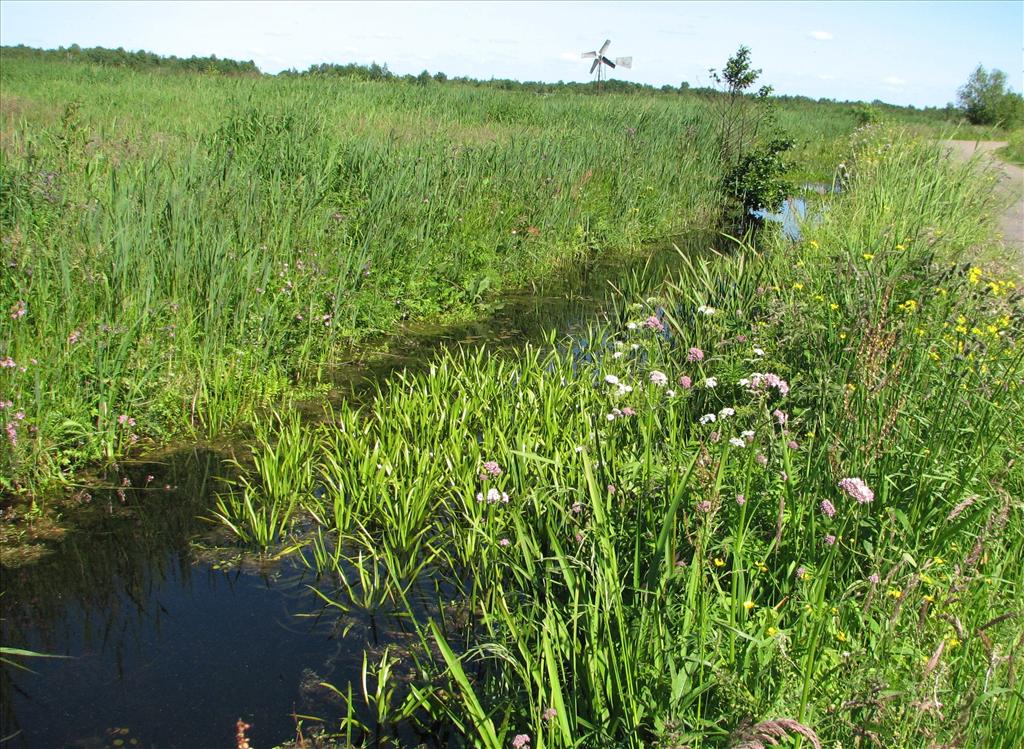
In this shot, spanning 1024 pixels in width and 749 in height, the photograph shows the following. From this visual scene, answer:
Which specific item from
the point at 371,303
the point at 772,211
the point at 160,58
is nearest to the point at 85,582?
the point at 371,303

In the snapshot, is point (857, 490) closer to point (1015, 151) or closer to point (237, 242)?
point (237, 242)

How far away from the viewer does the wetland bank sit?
7.47 feet

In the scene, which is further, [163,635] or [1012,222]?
[1012,222]

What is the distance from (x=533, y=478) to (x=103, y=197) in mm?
3574

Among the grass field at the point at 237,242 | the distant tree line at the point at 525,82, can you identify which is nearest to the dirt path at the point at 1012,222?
the grass field at the point at 237,242

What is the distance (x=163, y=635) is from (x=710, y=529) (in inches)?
91.4

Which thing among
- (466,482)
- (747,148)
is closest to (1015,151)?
(747,148)

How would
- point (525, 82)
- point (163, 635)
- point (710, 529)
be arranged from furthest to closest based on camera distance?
1. point (525, 82)
2. point (163, 635)
3. point (710, 529)

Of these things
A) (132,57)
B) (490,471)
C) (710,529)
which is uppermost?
(132,57)

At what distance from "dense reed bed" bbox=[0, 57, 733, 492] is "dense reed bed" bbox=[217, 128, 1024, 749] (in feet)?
2.73

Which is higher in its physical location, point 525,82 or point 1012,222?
point 525,82

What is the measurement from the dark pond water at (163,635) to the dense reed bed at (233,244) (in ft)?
1.95

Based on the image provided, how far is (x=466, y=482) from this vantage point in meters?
3.96

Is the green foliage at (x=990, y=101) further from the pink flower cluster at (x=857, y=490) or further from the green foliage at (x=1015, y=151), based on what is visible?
the pink flower cluster at (x=857, y=490)
